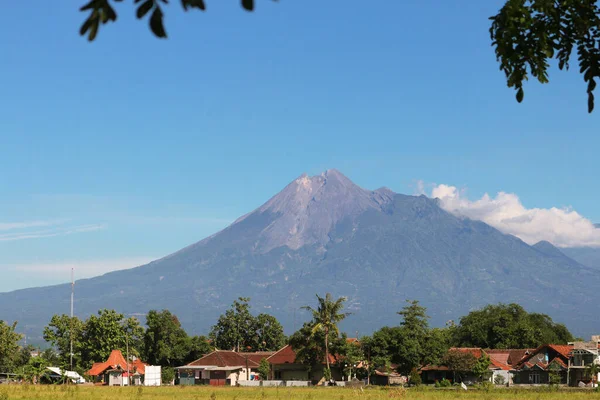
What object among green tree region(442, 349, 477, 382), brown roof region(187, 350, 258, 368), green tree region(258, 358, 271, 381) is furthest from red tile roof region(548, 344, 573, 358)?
brown roof region(187, 350, 258, 368)

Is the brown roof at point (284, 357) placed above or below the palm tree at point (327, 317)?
below

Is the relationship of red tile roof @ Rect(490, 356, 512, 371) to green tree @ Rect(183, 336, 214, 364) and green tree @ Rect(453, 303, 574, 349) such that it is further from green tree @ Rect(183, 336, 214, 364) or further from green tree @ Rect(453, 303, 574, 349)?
green tree @ Rect(183, 336, 214, 364)

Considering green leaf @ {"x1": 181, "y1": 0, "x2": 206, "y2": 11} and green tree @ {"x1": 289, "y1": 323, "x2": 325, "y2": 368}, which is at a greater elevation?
green leaf @ {"x1": 181, "y1": 0, "x2": 206, "y2": 11}

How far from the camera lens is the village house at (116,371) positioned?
87750 mm

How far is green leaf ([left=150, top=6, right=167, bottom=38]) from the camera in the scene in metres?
5.42

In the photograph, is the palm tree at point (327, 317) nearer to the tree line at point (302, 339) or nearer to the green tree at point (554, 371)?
the tree line at point (302, 339)

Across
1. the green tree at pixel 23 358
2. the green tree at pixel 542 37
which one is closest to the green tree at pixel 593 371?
the green tree at pixel 23 358

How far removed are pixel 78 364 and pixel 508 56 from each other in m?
97.2

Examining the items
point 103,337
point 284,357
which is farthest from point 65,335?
point 284,357

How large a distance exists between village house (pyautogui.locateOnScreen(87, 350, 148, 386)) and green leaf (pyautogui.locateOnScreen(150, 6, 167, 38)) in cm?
8316

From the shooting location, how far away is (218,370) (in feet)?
313

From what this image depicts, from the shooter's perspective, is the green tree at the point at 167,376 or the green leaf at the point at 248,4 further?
the green tree at the point at 167,376

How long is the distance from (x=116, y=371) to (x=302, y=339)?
19.1 meters

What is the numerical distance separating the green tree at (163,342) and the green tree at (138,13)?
98.5 m
